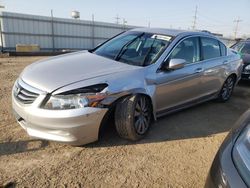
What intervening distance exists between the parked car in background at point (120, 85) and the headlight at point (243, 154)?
1.73 m

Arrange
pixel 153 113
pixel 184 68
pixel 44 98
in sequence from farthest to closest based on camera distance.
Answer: pixel 184 68, pixel 153 113, pixel 44 98

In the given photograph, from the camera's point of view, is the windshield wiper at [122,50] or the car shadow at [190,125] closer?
the car shadow at [190,125]

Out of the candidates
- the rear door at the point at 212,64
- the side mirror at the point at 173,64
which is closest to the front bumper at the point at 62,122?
the side mirror at the point at 173,64

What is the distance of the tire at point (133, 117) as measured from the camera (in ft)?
11.1

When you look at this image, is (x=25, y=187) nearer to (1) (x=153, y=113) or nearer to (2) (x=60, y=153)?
(2) (x=60, y=153)

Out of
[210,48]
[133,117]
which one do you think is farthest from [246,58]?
[133,117]

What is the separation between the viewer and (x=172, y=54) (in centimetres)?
411

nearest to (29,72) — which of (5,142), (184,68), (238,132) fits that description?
(5,142)

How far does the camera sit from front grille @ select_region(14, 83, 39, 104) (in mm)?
3068

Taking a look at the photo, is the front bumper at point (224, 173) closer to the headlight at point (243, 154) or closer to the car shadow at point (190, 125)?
the headlight at point (243, 154)

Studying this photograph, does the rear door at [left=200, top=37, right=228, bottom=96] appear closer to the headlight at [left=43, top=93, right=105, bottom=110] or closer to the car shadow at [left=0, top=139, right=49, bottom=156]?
the headlight at [left=43, top=93, right=105, bottom=110]

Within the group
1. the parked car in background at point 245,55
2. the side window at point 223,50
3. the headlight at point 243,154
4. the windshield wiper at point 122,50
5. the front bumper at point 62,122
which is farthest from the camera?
the parked car in background at point 245,55

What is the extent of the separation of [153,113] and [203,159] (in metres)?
1.01

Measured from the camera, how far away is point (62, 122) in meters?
2.98
